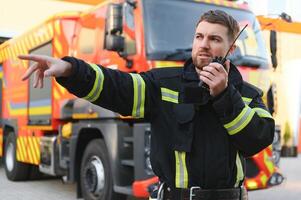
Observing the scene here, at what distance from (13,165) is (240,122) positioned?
299 inches

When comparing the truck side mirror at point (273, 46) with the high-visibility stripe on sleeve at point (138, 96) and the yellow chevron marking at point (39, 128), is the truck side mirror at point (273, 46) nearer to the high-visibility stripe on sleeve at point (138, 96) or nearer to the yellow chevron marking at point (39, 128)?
the yellow chevron marking at point (39, 128)

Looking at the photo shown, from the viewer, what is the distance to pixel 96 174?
5645mm

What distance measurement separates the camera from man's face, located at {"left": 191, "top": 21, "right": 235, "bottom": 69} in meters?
2.03

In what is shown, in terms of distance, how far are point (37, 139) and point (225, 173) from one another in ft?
19.8

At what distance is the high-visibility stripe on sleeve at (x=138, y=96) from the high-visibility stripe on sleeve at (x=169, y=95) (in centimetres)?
9

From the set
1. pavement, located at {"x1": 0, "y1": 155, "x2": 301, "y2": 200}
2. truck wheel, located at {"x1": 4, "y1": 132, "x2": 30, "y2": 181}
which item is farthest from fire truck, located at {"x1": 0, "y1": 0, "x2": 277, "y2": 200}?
truck wheel, located at {"x1": 4, "y1": 132, "x2": 30, "y2": 181}

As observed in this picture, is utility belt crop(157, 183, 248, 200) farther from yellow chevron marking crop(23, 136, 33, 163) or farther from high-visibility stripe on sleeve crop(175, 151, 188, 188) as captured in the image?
yellow chevron marking crop(23, 136, 33, 163)

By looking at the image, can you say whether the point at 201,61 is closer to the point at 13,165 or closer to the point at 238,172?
the point at 238,172

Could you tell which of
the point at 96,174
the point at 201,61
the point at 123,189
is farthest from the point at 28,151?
the point at 201,61

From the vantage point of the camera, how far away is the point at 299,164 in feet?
43.8

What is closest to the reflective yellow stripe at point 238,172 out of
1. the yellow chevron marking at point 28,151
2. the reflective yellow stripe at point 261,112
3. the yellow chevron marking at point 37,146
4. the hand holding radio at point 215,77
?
the reflective yellow stripe at point 261,112

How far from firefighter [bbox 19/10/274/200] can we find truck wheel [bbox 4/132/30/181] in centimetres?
700

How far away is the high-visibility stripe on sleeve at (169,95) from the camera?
7.03ft

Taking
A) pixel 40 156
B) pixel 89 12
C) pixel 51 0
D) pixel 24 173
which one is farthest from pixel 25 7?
pixel 89 12
